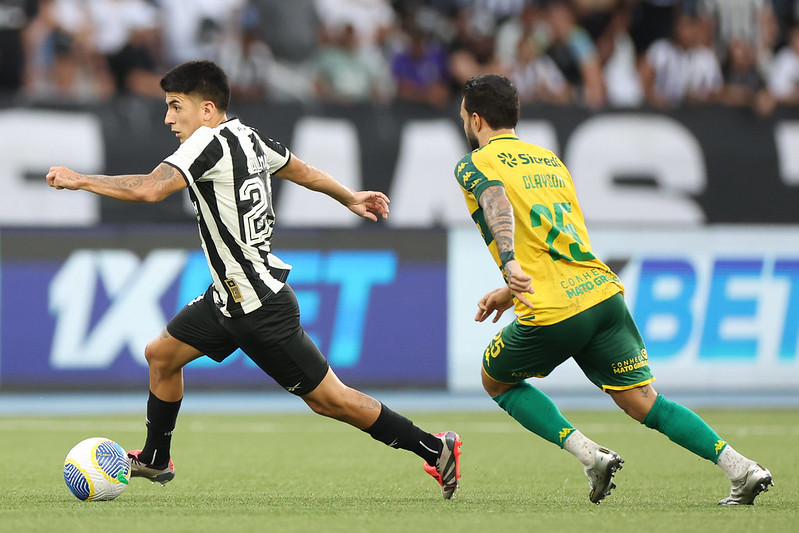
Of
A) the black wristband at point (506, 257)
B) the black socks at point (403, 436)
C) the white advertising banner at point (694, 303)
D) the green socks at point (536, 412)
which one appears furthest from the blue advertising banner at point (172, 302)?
the black wristband at point (506, 257)

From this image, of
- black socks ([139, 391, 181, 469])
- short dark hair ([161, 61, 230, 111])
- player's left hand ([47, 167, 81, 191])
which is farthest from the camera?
black socks ([139, 391, 181, 469])

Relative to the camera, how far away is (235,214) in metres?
5.86

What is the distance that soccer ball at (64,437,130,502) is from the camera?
19.6ft

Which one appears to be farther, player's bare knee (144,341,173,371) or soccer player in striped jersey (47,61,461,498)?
player's bare knee (144,341,173,371)

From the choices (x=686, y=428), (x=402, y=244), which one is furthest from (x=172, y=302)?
A: (x=686, y=428)

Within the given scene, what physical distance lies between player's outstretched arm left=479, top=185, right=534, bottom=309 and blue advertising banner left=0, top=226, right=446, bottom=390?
670cm

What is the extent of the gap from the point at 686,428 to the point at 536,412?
70 cm

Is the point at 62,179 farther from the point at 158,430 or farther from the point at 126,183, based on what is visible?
the point at 158,430

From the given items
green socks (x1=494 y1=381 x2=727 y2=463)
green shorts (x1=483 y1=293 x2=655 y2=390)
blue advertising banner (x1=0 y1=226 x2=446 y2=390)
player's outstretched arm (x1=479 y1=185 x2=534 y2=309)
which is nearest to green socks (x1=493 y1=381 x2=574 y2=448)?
green socks (x1=494 y1=381 x2=727 y2=463)

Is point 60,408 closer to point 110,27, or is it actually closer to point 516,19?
point 110,27

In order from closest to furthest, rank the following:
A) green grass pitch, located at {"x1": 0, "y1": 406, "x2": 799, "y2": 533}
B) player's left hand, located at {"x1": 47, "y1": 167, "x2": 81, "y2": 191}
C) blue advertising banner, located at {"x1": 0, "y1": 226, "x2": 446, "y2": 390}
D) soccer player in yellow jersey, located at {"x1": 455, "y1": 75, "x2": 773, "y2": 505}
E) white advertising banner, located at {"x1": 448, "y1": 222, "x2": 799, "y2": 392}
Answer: green grass pitch, located at {"x1": 0, "y1": 406, "x2": 799, "y2": 533}
player's left hand, located at {"x1": 47, "y1": 167, "x2": 81, "y2": 191}
soccer player in yellow jersey, located at {"x1": 455, "y1": 75, "x2": 773, "y2": 505}
blue advertising banner, located at {"x1": 0, "y1": 226, "x2": 446, "y2": 390}
white advertising banner, located at {"x1": 448, "y1": 222, "x2": 799, "y2": 392}

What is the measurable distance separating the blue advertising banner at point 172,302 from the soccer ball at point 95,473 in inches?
238

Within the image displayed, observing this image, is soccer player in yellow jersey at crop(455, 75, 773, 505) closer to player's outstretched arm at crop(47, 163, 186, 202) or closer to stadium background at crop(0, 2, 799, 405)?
→ player's outstretched arm at crop(47, 163, 186, 202)

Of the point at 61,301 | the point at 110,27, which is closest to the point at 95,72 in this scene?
the point at 110,27
